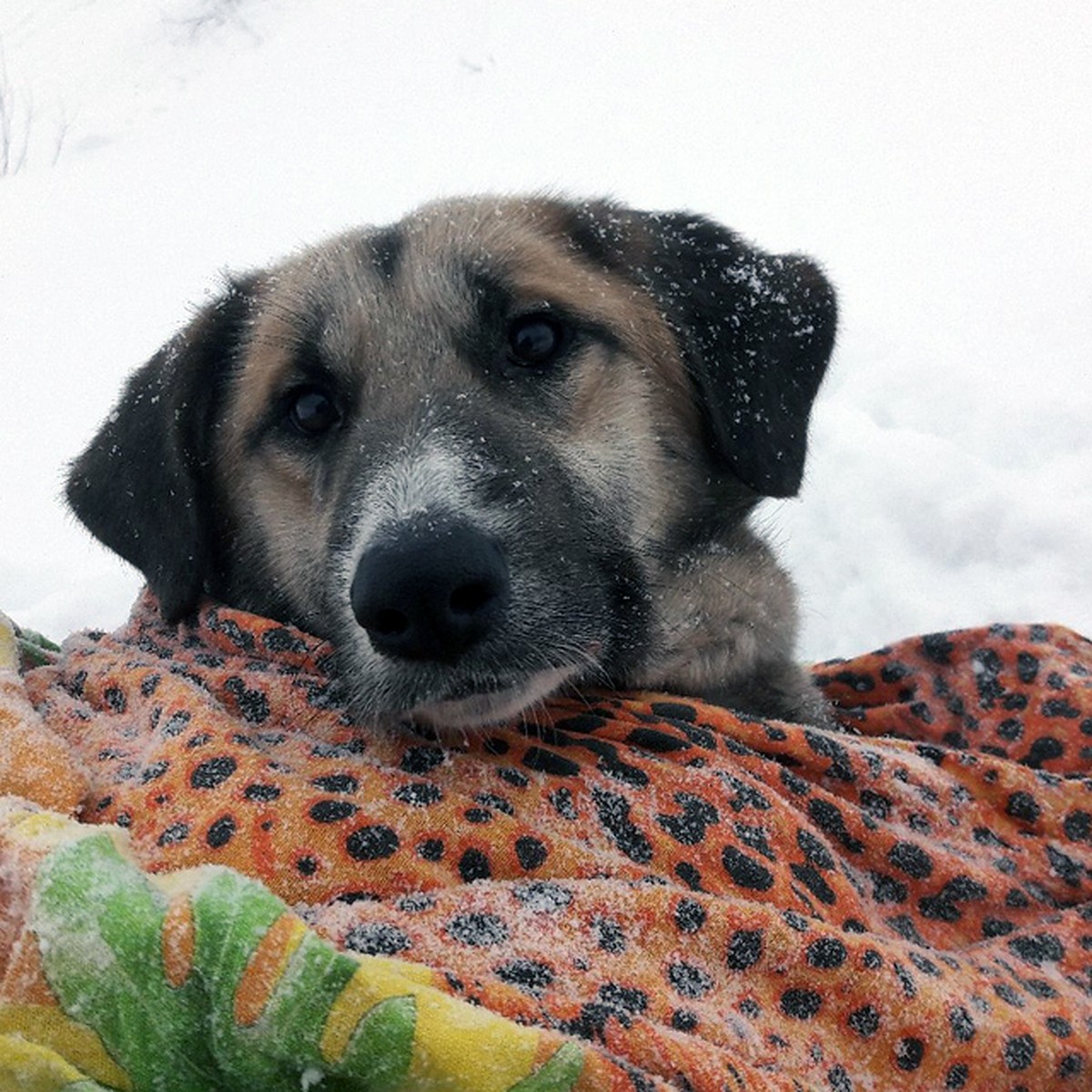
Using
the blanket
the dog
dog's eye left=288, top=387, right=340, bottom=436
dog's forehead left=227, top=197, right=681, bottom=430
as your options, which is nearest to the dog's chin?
the blanket

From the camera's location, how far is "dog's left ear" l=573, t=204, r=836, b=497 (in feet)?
8.25

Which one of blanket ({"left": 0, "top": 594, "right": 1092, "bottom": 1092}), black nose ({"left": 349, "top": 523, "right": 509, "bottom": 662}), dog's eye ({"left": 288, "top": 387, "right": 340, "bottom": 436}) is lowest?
blanket ({"left": 0, "top": 594, "right": 1092, "bottom": 1092})

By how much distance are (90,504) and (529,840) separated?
1769 millimetres

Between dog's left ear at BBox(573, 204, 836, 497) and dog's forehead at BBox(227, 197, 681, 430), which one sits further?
dog's left ear at BBox(573, 204, 836, 497)

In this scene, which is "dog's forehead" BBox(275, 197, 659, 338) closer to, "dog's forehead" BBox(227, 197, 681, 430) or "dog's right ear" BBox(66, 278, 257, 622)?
"dog's forehead" BBox(227, 197, 681, 430)

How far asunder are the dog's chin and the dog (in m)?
0.17

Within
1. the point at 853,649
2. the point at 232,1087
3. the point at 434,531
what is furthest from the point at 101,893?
the point at 853,649

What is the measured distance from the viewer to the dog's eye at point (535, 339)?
2.37 metres

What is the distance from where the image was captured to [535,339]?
238cm

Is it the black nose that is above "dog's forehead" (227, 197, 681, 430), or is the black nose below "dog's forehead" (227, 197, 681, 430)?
below

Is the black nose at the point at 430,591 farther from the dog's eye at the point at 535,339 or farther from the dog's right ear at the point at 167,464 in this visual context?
the dog's right ear at the point at 167,464

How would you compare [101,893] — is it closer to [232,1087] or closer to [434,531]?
[232,1087]

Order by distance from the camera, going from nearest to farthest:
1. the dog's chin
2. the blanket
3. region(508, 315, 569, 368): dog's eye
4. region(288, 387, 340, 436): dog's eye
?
the blanket → the dog's chin → region(508, 315, 569, 368): dog's eye → region(288, 387, 340, 436): dog's eye

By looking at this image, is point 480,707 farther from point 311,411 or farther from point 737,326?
point 737,326
